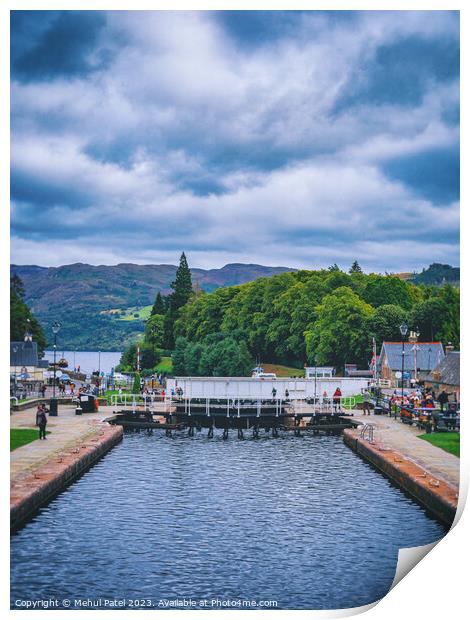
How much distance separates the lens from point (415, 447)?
23859 millimetres

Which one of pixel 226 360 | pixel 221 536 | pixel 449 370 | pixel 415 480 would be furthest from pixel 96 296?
pixel 226 360

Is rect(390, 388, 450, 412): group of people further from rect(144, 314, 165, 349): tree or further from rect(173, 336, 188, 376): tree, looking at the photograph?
rect(144, 314, 165, 349): tree

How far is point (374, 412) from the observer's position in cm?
3725

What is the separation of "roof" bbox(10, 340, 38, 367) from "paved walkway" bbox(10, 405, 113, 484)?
1.48 meters

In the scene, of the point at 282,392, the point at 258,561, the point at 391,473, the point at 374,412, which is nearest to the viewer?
the point at 258,561

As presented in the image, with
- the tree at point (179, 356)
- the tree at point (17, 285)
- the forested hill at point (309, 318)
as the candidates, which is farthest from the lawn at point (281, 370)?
the tree at point (17, 285)

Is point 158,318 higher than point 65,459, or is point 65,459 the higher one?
point 158,318

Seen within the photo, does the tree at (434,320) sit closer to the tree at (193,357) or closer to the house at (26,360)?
the tree at (193,357)

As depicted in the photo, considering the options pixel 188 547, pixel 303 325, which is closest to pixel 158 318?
pixel 188 547

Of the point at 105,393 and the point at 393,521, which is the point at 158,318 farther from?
the point at 105,393

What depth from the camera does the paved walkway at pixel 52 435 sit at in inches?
602

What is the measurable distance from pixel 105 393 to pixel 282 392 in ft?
27.7

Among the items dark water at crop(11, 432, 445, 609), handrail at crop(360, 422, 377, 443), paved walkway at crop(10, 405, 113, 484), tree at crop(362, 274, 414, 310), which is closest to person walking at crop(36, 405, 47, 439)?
paved walkway at crop(10, 405, 113, 484)

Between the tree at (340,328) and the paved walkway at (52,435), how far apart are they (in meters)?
18.4
